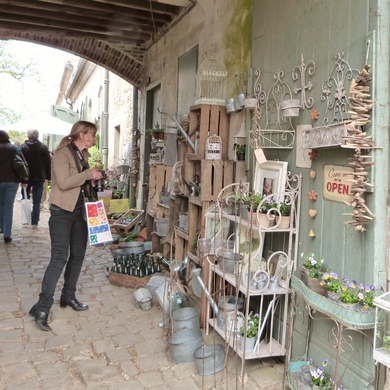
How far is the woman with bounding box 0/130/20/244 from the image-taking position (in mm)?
5887

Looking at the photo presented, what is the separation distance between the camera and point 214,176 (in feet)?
11.9

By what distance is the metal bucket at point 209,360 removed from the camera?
2539 mm

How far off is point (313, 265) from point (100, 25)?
5.51 m

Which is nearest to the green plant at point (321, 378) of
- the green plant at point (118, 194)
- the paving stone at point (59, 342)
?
the paving stone at point (59, 342)

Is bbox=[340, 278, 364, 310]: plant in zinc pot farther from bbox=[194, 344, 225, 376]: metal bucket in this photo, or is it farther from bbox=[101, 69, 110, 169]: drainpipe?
bbox=[101, 69, 110, 169]: drainpipe

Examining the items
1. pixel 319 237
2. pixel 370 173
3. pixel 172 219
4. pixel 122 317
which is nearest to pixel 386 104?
pixel 370 173

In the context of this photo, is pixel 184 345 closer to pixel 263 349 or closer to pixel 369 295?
Answer: pixel 263 349

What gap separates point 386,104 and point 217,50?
2.40 meters

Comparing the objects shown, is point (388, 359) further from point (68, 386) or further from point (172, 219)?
point (172, 219)

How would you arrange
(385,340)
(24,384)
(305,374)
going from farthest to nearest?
(24,384), (305,374), (385,340)

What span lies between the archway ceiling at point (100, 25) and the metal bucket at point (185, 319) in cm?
369

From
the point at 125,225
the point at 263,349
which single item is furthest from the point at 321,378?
the point at 125,225

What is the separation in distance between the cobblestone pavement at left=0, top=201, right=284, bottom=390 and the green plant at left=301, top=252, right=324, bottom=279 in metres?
0.67

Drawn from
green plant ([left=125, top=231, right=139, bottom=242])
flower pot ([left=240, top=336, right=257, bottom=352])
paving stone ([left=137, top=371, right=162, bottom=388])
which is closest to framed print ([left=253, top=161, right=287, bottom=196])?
flower pot ([left=240, top=336, right=257, bottom=352])
